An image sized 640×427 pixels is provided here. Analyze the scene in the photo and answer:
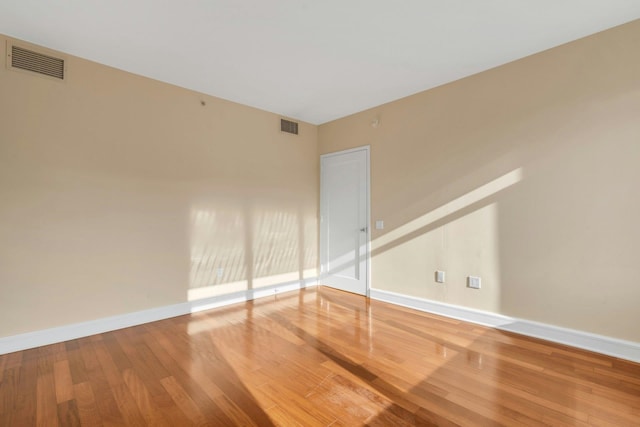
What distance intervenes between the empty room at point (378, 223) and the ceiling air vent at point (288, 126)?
60cm

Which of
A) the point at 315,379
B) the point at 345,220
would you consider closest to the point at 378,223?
the point at 345,220

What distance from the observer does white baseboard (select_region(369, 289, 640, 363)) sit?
237 cm

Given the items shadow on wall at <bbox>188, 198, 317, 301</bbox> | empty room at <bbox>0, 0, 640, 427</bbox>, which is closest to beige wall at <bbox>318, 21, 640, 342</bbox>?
empty room at <bbox>0, 0, 640, 427</bbox>

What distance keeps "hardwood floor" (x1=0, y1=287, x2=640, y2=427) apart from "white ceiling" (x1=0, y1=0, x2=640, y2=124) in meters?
2.72

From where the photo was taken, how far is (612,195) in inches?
95.9

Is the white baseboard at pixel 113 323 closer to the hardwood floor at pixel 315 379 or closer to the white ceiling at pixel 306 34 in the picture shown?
the hardwood floor at pixel 315 379

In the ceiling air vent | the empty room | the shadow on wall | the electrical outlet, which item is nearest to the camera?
the empty room

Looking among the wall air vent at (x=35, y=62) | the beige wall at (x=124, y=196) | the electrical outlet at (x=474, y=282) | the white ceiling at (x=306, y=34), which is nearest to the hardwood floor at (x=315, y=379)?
the electrical outlet at (x=474, y=282)

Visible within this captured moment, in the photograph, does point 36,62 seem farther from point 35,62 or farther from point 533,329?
point 533,329

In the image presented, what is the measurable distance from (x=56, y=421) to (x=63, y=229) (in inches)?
69.4

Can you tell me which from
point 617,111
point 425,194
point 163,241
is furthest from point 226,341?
point 617,111

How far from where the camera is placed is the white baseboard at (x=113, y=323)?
2566 mm

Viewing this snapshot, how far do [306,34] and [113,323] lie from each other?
11.1 feet

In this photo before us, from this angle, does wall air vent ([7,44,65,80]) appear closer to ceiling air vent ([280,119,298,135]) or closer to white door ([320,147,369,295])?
ceiling air vent ([280,119,298,135])
